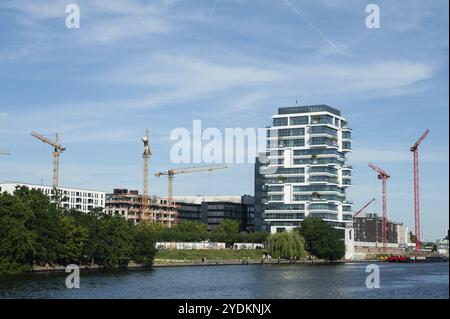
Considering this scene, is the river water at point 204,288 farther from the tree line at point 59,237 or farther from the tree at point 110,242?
the tree at point 110,242

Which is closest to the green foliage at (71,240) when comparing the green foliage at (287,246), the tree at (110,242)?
the tree at (110,242)

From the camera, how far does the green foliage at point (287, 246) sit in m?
195

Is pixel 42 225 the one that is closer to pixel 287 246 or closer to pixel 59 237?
pixel 59 237

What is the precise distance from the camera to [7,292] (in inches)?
3381

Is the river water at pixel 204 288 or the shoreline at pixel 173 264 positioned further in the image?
the shoreline at pixel 173 264

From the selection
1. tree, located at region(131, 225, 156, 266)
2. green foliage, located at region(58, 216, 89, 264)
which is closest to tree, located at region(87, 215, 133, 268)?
tree, located at region(131, 225, 156, 266)

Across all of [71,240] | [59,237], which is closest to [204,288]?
[59,237]

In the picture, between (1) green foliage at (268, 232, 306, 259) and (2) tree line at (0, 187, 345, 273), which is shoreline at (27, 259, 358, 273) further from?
(1) green foliage at (268, 232, 306, 259)

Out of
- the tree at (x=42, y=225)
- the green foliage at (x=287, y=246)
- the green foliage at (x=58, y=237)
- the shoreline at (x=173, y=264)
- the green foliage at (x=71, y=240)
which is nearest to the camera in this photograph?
the green foliage at (x=58, y=237)

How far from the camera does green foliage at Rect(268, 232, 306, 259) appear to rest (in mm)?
194875
